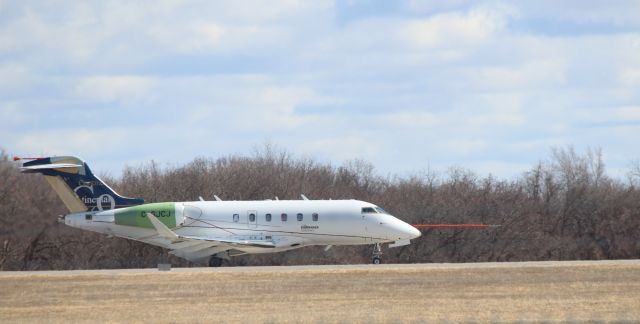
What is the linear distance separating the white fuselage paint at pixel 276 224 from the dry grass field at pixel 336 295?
5071mm

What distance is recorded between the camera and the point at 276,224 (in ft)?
134

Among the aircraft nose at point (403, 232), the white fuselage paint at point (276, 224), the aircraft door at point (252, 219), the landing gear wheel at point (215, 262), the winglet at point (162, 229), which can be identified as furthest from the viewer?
the landing gear wheel at point (215, 262)

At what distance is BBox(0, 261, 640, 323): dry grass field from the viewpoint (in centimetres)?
2328

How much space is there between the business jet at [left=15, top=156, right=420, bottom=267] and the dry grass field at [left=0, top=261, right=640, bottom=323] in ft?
16.6

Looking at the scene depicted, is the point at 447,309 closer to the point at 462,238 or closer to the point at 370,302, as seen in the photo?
the point at 370,302

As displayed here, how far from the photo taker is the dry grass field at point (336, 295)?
76.4ft

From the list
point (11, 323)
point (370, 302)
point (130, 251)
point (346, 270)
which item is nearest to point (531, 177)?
point (130, 251)

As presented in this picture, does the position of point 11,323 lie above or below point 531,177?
below

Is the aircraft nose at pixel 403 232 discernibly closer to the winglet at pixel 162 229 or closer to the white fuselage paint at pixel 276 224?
the white fuselage paint at pixel 276 224

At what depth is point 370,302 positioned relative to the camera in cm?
2567

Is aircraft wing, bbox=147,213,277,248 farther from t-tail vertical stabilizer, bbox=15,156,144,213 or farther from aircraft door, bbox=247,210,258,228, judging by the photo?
t-tail vertical stabilizer, bbox=15,156,144,213

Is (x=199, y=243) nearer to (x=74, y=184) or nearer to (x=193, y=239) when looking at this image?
(x=193, y=239)

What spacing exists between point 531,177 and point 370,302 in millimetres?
36271

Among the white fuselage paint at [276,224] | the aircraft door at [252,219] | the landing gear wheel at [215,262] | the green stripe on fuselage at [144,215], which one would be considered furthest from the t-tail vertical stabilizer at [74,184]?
the aircraft door at [252,219]
